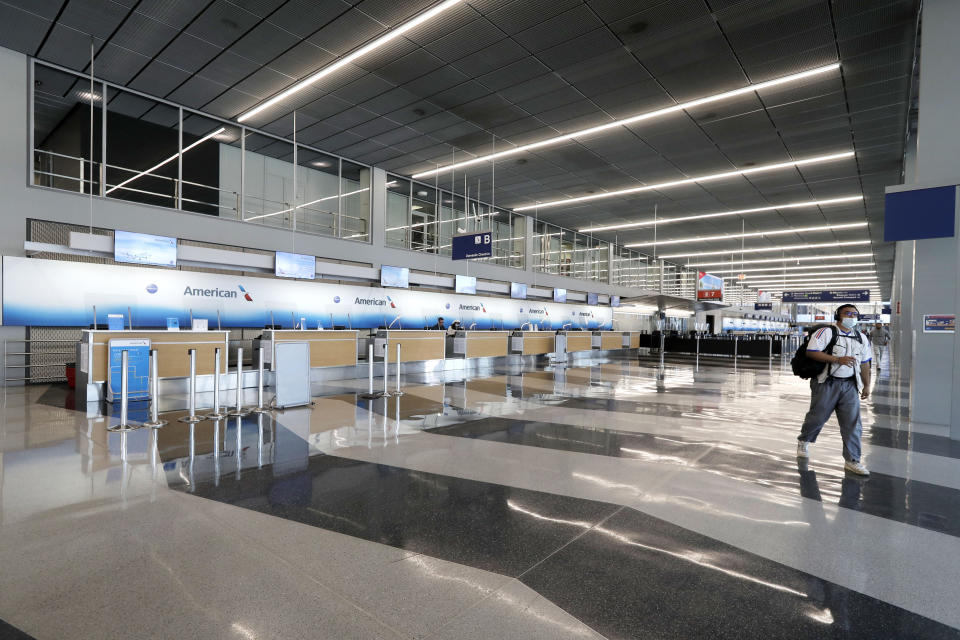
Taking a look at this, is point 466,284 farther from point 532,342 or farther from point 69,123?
point 69,123

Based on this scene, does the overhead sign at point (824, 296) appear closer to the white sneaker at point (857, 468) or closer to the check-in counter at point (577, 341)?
the check-in counter at point (577, 341)

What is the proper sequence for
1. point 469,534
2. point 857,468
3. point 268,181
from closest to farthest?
point 469,534 → point 857,468 → point 268,181

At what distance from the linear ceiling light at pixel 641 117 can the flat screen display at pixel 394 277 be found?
3.28 meters

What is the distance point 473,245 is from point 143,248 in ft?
23.3

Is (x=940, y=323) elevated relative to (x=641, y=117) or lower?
lower

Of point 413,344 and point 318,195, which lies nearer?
point 413,344

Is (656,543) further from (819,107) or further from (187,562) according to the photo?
(819,107)

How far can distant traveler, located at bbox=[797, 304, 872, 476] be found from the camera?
4336 millimetres

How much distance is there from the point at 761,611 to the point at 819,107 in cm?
1061

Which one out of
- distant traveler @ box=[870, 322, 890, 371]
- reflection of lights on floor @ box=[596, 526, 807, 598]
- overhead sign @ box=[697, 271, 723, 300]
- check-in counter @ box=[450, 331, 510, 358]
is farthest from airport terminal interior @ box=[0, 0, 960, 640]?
distant traveler @ box=[870, 322, 890, 371]

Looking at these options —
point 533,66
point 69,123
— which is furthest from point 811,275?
point 69,123

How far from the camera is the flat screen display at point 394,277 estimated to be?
13375 mm

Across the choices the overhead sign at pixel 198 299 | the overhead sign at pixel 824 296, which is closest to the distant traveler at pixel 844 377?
the overhead sign at pixel 198 299

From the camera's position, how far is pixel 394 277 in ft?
44.9
